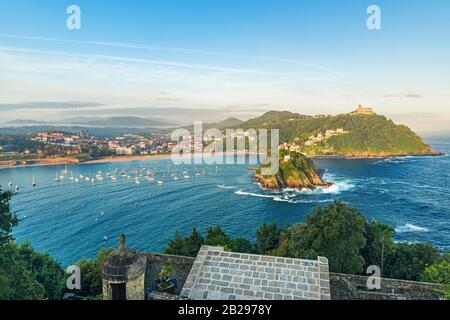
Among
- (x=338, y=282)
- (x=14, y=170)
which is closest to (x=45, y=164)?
(x=14, y=170)

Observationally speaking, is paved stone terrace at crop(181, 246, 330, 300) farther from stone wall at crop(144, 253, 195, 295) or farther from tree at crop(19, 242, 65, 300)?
tree at crop(19, 242, 65, 300)

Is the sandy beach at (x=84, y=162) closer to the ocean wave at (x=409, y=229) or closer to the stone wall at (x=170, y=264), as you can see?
the stone wall at (x=170, y=264)

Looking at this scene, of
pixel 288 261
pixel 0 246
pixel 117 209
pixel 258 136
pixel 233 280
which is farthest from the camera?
pixel 258 136

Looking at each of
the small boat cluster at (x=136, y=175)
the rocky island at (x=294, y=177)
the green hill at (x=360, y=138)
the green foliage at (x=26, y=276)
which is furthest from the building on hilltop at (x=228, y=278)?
the green hill at (x=360, y=138)

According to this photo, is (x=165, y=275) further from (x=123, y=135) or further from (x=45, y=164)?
(x=123, y=135)

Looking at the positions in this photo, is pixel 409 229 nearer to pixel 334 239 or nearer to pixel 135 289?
pixel 334 239
